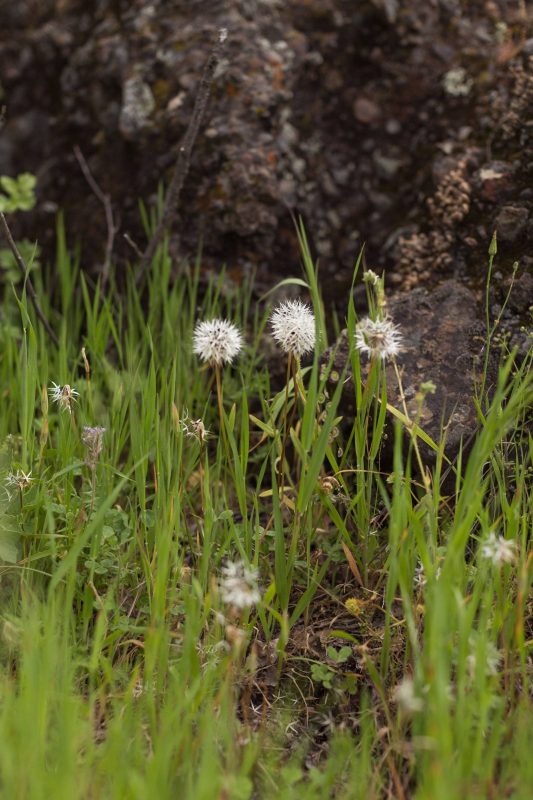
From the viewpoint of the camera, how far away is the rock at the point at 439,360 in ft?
7.74

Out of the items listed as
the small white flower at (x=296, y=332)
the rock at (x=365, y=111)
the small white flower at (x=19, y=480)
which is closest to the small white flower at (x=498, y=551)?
the small white flower at (x=296, y=332)

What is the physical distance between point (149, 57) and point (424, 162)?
1.25 metres

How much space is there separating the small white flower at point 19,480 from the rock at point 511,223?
1.69 m

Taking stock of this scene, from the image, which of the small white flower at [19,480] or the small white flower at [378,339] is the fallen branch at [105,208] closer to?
the small white flower at [19,480]

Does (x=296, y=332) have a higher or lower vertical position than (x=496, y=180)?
lower

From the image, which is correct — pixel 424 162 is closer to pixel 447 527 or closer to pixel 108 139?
pixel 108 139

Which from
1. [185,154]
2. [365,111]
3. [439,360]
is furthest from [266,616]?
[365,111]

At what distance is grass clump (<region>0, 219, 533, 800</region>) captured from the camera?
1528 mm

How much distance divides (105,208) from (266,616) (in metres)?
1.98

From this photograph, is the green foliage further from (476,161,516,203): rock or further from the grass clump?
(476,161,516,203): rock

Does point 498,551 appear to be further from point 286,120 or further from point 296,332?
point 286,120

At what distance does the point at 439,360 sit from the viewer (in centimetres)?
250

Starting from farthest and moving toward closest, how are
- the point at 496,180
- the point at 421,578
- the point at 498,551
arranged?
the point at 496,180
the point at 421,578
the point at 498,551

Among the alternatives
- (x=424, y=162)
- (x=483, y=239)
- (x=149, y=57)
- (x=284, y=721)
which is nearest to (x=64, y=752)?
(x=284, y=721)
